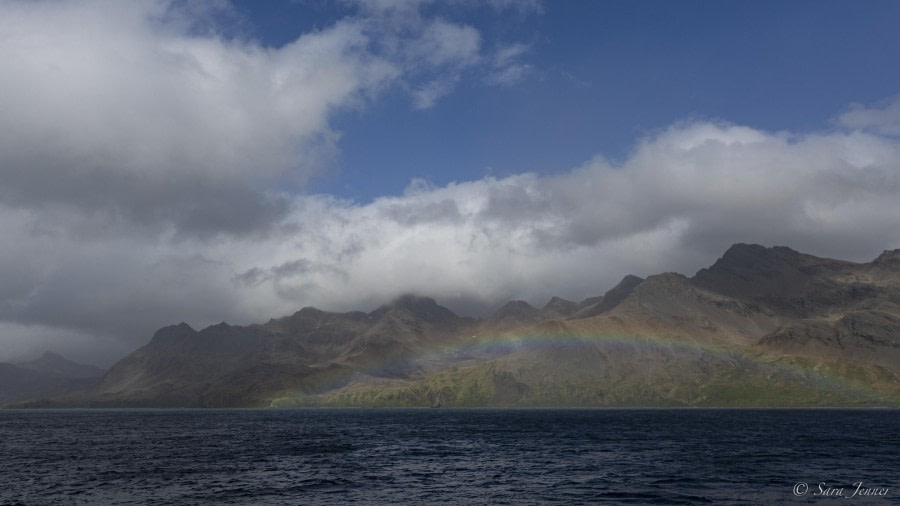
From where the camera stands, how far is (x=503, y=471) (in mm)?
103062

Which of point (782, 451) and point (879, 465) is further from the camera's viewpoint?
point (782, 451)

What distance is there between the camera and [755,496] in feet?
251

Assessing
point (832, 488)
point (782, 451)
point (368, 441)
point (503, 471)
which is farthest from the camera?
point (368, 441)

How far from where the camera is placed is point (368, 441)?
179 metres

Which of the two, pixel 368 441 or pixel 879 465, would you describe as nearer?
pixel 879 465

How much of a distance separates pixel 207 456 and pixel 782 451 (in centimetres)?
11685

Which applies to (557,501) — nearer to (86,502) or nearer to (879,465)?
(86,502)

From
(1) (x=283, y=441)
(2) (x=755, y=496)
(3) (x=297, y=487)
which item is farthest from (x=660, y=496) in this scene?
(1) (x=283, y=441)

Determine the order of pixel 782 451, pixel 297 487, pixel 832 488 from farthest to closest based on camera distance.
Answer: pixel 782 451 → pixel 297 487 → pixel 832 488

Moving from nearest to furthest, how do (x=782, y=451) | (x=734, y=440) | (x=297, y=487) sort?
(x=297, y=487), (x=782, y=451), (x=734, y=440)

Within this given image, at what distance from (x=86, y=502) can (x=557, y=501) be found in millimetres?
55674

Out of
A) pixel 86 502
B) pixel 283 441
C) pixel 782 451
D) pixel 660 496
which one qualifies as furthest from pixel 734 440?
pixel 86 502

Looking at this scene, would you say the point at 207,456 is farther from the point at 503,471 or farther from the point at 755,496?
the point at 755,496

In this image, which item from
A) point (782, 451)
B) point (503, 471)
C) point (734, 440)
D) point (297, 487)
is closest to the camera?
point (297, 487)
